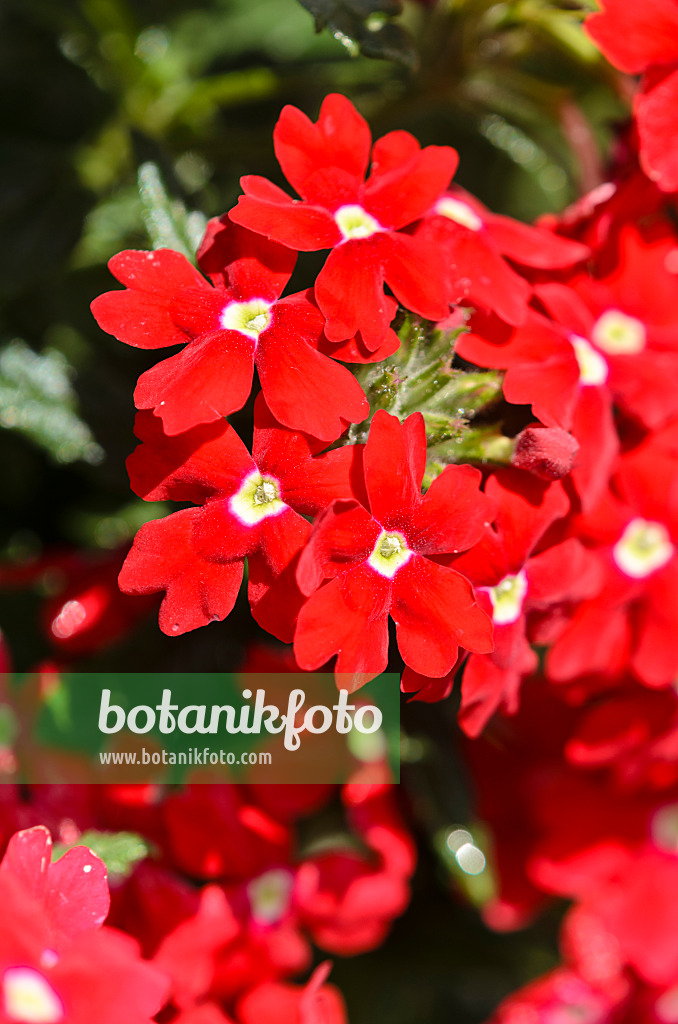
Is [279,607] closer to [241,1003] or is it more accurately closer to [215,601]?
[215,601]

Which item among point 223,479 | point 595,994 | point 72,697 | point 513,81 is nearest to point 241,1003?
point 72,697

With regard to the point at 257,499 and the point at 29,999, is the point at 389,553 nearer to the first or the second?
the point at 257,499

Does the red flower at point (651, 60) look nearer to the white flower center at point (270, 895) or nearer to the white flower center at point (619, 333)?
the white flower center at point (619, 333)

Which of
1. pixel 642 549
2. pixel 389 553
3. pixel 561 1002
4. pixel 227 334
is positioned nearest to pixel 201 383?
pixel 227 334

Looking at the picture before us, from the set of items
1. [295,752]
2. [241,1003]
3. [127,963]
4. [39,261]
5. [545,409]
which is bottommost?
[241,1003]

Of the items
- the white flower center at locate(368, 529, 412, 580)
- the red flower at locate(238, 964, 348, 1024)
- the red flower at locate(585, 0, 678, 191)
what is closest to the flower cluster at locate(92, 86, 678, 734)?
the white flower center at locate(368, 529, 412, 580)

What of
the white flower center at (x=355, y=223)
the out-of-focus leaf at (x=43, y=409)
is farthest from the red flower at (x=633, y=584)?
the out-of-focus leaf at (x=43, y=409)
